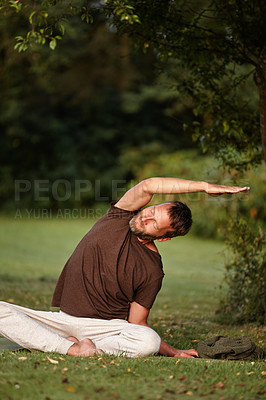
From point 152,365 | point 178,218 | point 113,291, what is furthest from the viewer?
point 113,291

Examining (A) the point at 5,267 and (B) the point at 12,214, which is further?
(B) the point at 12,214

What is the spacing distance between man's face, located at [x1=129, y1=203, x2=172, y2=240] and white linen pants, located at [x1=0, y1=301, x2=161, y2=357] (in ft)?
2.06

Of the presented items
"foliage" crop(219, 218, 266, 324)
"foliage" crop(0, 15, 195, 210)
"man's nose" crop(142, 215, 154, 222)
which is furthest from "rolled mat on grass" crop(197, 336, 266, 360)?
"foliage" crop(0, 15, 195, 210)

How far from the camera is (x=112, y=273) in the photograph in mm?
3621

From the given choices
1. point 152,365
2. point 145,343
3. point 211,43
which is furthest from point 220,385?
point 211,43

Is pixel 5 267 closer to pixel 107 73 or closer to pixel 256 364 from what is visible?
pixel 256 364

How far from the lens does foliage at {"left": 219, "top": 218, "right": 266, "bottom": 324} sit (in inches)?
219

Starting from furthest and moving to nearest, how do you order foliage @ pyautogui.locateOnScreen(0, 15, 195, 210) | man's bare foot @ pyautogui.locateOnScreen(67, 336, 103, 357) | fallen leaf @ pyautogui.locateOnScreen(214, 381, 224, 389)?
foliage @ pyautogui.locateOnScreen(0, 15, 195, 210) → man's bare foot @ pyautogui.locateOnScreen(67, 336, 103, 357) → fallen leaf @ pyautogui.locateOnScreen(214, 381, 224, 389)

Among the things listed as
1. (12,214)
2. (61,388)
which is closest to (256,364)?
(61,388)

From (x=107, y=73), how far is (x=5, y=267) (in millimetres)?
12574

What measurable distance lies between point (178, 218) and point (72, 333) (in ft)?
3.51

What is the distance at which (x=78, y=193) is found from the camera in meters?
19.1

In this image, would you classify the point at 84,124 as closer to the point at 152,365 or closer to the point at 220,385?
the point at 152,365

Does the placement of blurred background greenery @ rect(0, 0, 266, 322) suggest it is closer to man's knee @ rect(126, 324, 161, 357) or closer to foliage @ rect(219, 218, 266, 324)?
foliage @ rect(219, 218, 266, 324)
